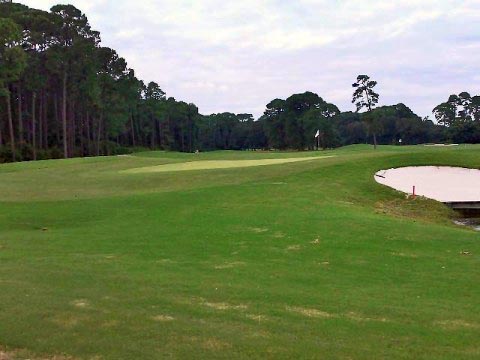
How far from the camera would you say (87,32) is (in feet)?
281

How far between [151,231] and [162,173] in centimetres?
1757

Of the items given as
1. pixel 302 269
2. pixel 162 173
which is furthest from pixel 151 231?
pixel 162 173

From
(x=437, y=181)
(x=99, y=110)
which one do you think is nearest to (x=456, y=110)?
(x=99, y=110)

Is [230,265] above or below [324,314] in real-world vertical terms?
below

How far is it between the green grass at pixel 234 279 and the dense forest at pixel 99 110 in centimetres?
4457

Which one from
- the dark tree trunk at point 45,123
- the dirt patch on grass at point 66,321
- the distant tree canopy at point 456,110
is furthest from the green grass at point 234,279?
the distant tree canopy at point 456,110

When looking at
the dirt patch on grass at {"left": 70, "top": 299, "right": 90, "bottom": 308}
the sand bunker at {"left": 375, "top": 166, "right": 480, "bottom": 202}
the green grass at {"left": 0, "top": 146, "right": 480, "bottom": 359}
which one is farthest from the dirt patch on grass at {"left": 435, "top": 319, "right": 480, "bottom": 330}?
the sand bunker at {"left": 375, "top": 166, "right": 480, "bottom": 202}

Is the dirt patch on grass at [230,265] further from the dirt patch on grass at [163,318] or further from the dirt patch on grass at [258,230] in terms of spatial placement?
the dirt patch on grass at [258,230]

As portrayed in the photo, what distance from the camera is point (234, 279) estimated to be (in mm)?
10578

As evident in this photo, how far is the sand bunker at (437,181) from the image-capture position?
89.9 feet

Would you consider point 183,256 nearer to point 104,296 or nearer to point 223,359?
point 104,296

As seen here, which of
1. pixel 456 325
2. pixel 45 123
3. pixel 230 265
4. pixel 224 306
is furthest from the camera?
pixel 45 123

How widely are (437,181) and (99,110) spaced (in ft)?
260

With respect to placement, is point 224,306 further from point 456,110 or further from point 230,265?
point 456,110
